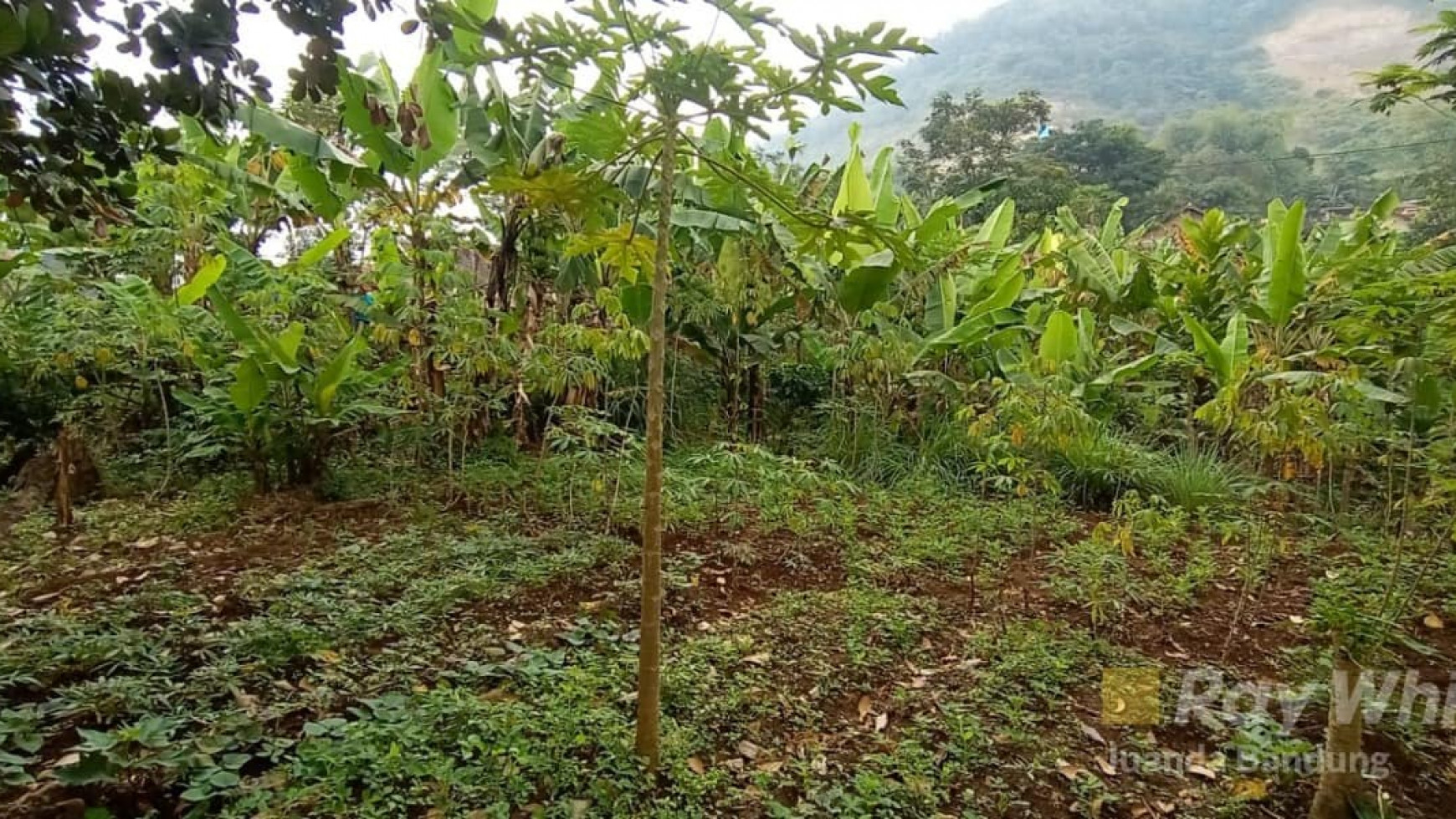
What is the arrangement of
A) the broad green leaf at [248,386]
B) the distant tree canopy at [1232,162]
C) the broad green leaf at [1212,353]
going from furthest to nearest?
1. the distant tree canopy at [1232,162]
2. the broad green leaf at [1212,353]
3. the broad green leaf at [248,386]

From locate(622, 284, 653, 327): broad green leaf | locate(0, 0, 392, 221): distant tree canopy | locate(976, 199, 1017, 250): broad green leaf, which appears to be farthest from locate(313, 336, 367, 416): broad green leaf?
locate(976, 199, 1017, 250): broad green leaf

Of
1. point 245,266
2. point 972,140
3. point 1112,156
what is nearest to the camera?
point 245,266

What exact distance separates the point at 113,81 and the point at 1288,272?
4.93 m

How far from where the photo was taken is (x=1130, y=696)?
7.60 feet

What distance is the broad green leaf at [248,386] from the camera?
134 inches

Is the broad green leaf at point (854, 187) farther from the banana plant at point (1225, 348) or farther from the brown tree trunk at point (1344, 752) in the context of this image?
the brown tree trunk at point (1344, 752)

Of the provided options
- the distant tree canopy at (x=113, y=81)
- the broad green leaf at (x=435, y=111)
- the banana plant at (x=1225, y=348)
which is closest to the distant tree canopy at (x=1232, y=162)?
the banana plant at (x=1225, y=348)

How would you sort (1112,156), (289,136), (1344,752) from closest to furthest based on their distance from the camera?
(1344,752)
(289,136)
(1112,156)

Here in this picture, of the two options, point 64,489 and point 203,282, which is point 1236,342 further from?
point 64,489

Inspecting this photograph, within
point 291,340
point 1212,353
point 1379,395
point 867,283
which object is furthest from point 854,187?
point 291,340

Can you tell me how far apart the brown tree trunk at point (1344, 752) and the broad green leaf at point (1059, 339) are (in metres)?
3.22

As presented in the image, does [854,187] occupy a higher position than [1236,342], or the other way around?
[854,187]

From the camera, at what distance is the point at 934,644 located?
2.61 m

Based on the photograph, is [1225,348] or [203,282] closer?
[203,282]
